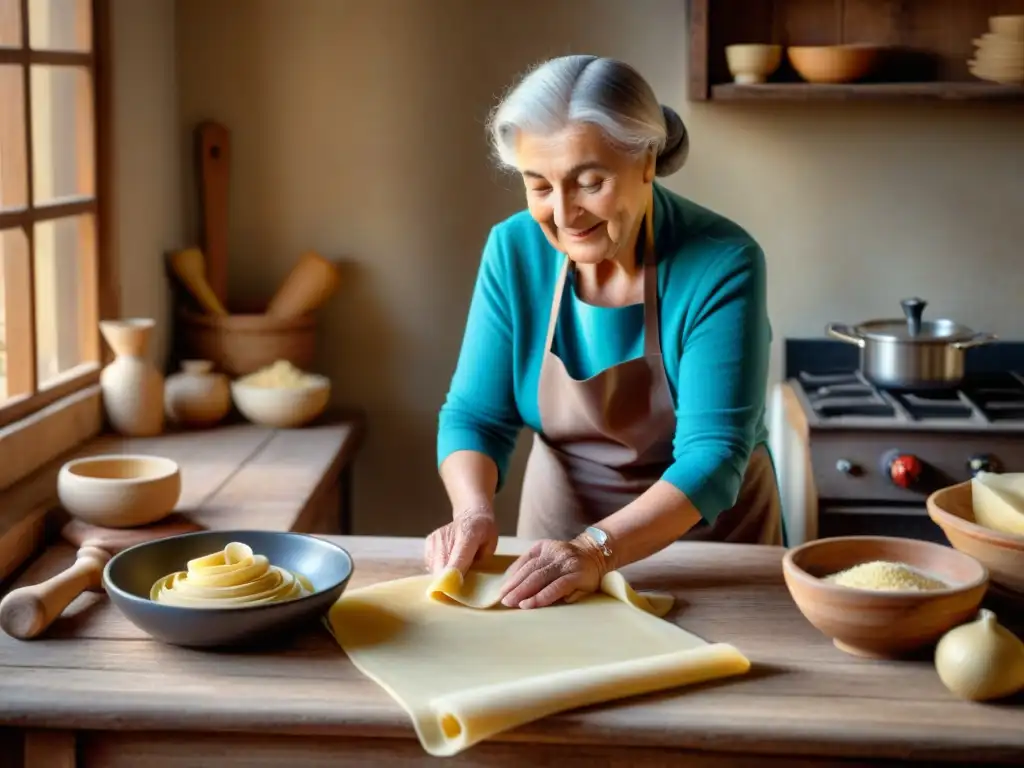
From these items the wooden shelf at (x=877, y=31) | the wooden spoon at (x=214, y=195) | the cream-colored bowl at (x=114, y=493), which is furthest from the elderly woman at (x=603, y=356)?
the wooden spoon at (x=214, y=195)

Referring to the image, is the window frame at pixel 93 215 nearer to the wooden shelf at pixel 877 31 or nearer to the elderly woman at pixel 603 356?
the elderly woman at pixel 603 356

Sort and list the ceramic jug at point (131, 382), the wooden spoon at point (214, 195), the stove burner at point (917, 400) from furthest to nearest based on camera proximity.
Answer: the wooden spoon at point (214, 195)
the stove burner at point (917, 400)
the ceramic jug at point (131, 382)

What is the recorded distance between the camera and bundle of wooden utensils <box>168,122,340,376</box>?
295cm

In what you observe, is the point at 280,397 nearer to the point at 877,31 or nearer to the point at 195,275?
the point at 195,275

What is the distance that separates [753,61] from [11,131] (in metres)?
1.55

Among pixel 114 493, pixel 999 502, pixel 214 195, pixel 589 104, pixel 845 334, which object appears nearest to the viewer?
pixel 999 502

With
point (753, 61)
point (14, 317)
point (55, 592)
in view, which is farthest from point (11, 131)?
point (753, 61)

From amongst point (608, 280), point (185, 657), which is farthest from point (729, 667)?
point (608, 280)

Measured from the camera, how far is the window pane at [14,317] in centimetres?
229

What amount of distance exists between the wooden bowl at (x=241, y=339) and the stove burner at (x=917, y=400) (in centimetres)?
118

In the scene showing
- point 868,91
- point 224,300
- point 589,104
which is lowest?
point 224,300

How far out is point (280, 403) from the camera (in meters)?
2.79

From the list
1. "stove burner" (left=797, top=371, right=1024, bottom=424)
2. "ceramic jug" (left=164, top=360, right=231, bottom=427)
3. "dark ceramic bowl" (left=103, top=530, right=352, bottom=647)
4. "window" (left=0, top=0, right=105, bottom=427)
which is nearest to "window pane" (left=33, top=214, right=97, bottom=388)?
"window" (left=0, top=0, right=105, bottom=427)

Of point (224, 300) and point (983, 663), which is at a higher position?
point (224, 300)
